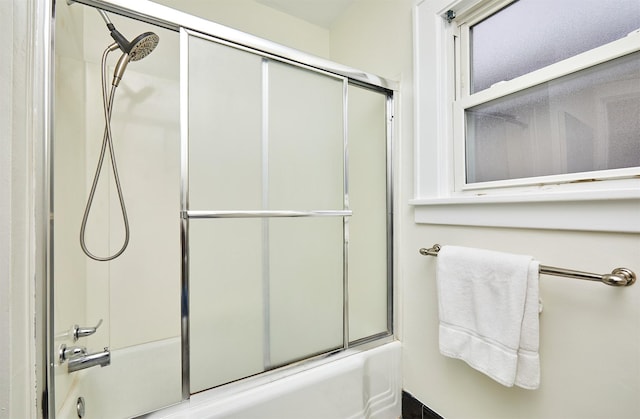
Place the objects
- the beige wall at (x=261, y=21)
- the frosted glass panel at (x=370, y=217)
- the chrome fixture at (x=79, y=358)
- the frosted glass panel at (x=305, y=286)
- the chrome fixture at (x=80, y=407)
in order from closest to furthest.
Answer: the chrome fixture at (x=79, y=358) → the chrome fixture at (x=80, y=407) → the frosted glass panel at (x=305, y=286) → the frosted glass panel at (x=370, y=217) → the beige wall at (x=261, y=21)

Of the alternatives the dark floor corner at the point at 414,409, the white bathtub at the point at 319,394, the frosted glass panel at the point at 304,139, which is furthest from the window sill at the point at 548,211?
the dark floor corner at the point at 414,409

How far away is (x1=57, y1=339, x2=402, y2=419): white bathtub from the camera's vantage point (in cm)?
95

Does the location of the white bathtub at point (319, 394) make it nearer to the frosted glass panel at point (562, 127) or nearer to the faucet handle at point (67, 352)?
the faucet handle at point (67, 352)

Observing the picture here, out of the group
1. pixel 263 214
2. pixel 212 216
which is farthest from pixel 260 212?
pixel 212 216

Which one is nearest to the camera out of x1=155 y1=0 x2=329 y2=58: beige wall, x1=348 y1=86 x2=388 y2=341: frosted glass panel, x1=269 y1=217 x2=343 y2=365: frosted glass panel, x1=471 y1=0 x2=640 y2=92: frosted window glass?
x1=471 y1=0 x2=640 y2=92: frosted window glass

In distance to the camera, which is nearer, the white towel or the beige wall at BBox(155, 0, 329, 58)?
the white towel

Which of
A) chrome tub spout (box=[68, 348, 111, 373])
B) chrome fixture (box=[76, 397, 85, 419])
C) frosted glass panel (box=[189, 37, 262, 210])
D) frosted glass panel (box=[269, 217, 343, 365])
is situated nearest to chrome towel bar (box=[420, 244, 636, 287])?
frosted glass panel (box=[269, 217, 343, 365])

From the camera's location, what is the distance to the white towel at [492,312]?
2.68ft

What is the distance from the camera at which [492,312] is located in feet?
2.92

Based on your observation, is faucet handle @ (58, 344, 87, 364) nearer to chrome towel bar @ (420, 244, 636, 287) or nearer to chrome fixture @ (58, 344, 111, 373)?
chrome fixture @ (58, 344, 111, 373)

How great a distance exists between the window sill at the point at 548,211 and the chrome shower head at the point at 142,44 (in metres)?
1.18

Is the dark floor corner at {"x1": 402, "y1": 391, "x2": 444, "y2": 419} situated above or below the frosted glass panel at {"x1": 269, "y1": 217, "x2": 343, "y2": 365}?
below

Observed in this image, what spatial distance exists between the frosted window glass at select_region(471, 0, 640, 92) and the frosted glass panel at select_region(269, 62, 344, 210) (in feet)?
1.91

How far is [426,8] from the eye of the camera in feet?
3.90
